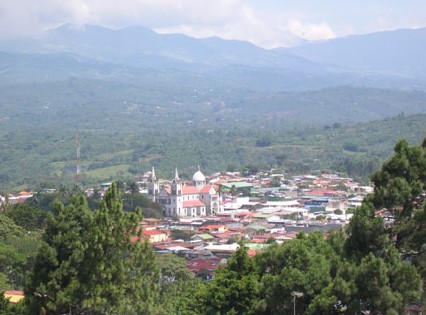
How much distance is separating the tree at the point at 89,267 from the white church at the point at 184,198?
50789mm

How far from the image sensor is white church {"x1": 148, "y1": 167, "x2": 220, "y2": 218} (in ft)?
224

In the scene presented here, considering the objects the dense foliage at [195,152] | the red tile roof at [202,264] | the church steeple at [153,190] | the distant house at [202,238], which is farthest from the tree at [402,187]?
the dense foliage at [195,152]

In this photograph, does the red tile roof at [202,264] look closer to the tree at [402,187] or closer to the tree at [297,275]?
the tree at [297,275]

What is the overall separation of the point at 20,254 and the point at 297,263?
15413 millimetres

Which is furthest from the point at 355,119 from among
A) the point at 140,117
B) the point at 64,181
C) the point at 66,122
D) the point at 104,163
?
the point at 64,181

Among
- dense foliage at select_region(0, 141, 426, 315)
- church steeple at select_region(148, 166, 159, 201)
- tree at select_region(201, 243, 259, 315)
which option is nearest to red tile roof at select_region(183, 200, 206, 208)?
church steeple at select_region(148, 166, 159, 201)

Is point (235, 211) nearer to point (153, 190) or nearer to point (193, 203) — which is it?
point (193, 203)

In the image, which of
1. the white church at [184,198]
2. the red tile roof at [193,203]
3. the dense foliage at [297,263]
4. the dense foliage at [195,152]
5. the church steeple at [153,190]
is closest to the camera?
the dense foliage at [297,263]

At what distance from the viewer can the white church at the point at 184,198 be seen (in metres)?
68.2

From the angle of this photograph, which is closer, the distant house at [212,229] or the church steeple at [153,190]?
the distant house at [212,229]

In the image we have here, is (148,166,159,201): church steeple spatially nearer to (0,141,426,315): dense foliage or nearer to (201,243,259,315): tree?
(201,243,259,315): tree

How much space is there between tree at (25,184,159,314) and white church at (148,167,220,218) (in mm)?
50789

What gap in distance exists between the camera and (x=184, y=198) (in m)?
69.5

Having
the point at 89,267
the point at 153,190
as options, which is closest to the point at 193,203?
the point at 153,190
